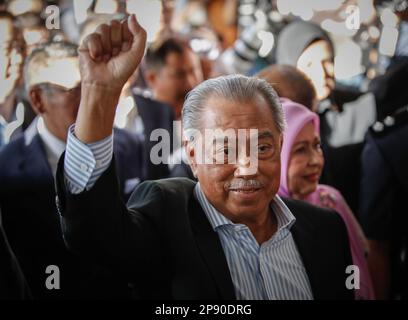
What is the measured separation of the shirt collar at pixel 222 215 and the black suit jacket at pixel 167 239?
→ 0.05 ft

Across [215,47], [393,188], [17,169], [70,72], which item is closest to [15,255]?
[17,169]

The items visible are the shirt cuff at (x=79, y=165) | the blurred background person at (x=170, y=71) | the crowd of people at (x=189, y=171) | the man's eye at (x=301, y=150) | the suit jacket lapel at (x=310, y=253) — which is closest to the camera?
the shirt cuff at (x=79, y=165)

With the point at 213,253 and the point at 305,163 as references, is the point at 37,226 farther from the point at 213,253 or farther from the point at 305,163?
the point at 305,163

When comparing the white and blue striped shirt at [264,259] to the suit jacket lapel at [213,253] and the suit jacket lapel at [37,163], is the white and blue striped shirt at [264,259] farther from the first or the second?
the suit jacket lapel at [37,163]

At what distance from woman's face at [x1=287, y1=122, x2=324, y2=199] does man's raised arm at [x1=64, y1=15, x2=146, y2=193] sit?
56 centimetres

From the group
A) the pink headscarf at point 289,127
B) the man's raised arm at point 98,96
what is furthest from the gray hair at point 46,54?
the pink headscarf at point 289,127

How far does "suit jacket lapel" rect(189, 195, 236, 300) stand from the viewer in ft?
5.35

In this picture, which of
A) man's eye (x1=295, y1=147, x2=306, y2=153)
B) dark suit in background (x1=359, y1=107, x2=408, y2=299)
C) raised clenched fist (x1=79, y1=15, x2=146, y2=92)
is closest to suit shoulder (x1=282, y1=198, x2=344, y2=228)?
man's eye (x1=295, y1=147, x2=306, y2=153)

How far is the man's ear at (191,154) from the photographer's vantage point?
1.69 meters

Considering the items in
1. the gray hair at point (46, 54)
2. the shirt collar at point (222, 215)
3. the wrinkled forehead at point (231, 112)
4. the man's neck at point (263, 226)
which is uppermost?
the gray hair at point (46, 54)

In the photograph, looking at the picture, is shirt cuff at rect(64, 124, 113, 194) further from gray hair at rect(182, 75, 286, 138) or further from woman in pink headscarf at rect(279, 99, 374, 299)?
woman in pink headscarf at rect(279, 99, 374, 299)

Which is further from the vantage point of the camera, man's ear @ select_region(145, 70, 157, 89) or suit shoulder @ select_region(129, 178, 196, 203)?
man's ear @ select_region(145, 70, 157, 89)

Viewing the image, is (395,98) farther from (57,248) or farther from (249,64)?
(57,248)

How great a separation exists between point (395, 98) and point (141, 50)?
37.2 inches
